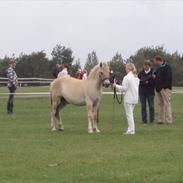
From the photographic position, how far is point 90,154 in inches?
455

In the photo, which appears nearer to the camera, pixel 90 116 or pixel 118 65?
pixel 90 116

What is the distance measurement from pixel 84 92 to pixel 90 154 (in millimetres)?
5147

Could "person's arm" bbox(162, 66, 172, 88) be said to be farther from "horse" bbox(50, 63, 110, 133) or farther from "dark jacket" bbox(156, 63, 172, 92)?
"horse" bbox(50, 63, 110, 133)

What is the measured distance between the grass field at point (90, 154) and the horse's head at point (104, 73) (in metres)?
1.40

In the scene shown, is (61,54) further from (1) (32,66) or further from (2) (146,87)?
(2) (146,87)

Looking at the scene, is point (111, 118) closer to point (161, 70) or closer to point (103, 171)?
point (161, 70)

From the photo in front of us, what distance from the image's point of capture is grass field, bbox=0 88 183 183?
9.08 m

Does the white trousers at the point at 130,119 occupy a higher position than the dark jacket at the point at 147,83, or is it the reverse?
the dark jacket at the point at 147,83

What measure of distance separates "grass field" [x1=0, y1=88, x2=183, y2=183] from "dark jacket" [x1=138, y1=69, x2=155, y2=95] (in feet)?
4.95

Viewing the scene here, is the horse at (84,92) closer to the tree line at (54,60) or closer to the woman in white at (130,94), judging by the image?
the woman in white at (130,94)

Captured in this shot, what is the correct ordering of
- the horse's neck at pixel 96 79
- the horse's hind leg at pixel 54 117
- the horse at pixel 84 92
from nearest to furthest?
the horse at pixel 84 92, the horse's neck at pixel 96 79, the horse's hind leg at pixel 54 117

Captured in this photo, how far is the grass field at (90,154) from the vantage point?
9.08m

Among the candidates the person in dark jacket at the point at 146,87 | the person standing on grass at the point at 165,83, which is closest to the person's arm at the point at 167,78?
the person standing on grass at the point at 165,83

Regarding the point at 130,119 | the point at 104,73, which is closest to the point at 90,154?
the point at 130,119
